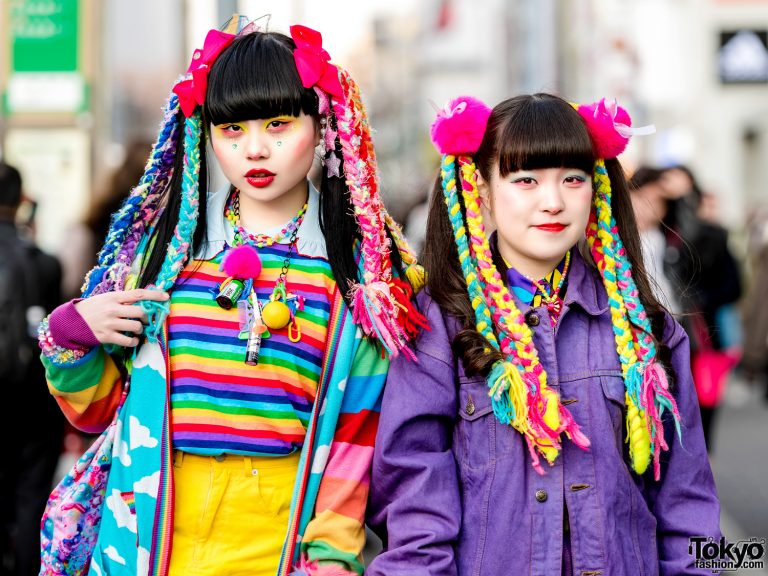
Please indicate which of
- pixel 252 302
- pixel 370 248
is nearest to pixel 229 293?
pixel 252 302

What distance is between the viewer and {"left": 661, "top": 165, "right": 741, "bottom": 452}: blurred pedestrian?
5.95m

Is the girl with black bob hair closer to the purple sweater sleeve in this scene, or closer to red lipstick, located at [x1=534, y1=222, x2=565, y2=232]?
the purple sweater sleeve

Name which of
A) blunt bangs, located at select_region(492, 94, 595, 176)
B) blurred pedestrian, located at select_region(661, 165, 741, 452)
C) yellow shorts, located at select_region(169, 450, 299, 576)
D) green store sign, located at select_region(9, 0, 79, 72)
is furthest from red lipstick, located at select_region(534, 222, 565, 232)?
green store sign, located at select_region(9, 0, 79, 72)

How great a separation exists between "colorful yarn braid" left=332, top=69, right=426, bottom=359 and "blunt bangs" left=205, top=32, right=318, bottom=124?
0.12 metres

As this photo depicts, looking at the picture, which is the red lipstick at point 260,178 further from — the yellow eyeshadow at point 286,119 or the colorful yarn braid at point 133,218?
the colorful yarn braid at point 133,218

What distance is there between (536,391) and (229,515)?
0.77 metres

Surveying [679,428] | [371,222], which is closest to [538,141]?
[371,222]

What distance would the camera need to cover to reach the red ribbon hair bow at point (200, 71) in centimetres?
285

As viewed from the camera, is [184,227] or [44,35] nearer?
[184,227]

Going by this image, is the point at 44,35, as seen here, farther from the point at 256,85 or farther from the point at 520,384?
the point at 520,384

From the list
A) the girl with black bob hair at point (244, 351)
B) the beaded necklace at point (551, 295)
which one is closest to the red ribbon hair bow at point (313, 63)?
the girl with black bob hair at point (244, 351)

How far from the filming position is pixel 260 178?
2811 millimetres

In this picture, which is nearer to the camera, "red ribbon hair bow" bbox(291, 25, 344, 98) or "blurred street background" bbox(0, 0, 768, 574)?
"red ribbon hair bow" bbox(291, 25, 344, 98)

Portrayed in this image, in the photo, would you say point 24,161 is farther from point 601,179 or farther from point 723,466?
point 601,179
